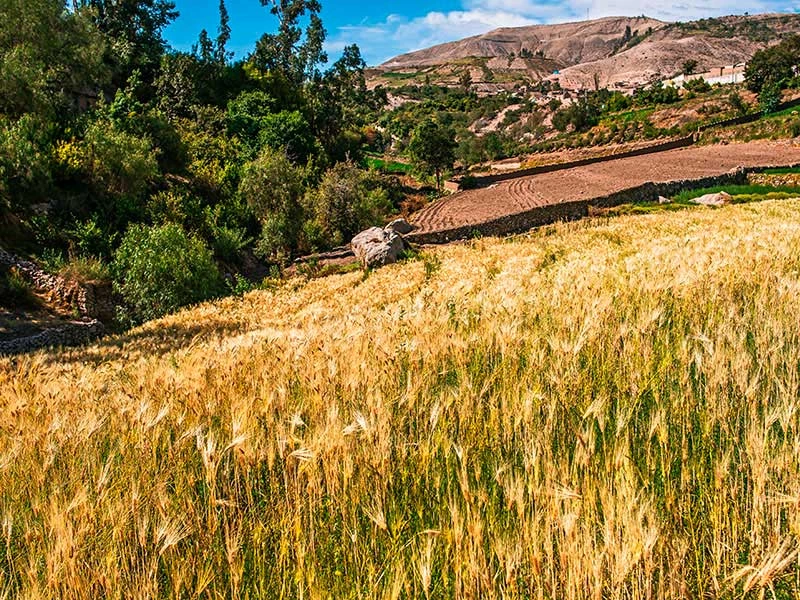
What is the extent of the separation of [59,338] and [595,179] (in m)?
50.5

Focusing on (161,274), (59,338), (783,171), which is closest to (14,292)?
(59,338)

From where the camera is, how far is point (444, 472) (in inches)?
85.4

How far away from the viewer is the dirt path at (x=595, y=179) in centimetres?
4278

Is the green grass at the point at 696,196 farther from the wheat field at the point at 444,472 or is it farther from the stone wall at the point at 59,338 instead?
the wheat field at the point at 444,472

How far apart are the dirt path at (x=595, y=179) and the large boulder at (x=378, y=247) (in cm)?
1022

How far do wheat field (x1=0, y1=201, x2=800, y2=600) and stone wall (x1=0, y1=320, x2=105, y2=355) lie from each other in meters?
15.6

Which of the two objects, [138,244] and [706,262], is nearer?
[706,262]

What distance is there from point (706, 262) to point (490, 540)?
5363mm

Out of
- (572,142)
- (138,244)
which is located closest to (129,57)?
(138,244)

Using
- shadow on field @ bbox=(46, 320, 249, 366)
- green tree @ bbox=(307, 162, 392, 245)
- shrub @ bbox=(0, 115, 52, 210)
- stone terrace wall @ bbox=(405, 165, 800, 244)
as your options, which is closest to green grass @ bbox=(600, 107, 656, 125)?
stone terrace wall @ bbox=(405, 165, 800, 244)

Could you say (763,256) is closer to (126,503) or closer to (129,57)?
(126,503)

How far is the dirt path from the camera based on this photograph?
1684 inches

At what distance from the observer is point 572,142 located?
10169cm

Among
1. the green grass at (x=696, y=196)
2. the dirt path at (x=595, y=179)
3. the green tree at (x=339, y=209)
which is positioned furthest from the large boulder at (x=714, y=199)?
the green tree at (x=339, y=209)
